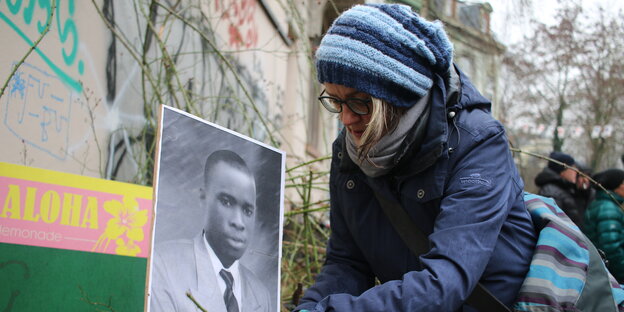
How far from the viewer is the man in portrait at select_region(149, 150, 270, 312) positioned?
6.24ft

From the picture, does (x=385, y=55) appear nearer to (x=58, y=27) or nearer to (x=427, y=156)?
(x=427, y=156)

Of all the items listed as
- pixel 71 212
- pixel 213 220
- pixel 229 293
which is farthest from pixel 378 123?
pixel 71 212

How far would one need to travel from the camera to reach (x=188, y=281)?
6.49 feet

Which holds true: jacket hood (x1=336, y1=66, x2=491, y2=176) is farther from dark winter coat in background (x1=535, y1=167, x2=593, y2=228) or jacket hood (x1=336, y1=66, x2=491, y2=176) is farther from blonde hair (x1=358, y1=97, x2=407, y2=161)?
dark winter coat in background (x1=535, y1=167, x2=593, y2=228)

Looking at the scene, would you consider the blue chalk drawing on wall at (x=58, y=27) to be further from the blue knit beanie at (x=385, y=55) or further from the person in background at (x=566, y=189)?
the person in background at (x=566, y=189)

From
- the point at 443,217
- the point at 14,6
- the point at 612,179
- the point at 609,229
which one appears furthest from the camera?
the point at 612,179

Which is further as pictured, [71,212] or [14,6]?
[14,6]

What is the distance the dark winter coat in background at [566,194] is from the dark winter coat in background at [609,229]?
1025 millimetres

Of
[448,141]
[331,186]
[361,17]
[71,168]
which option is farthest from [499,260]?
[71,168]

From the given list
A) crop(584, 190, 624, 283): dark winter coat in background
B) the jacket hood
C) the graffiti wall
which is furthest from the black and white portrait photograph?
crop(584, 190, 624, 283): dark winter coat in background

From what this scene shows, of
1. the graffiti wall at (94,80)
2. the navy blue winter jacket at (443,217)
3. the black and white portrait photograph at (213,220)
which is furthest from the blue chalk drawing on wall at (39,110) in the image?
the navy blue winter jacket at (443,217)

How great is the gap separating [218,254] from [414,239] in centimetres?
56

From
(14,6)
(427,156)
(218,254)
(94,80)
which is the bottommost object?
(218,254)

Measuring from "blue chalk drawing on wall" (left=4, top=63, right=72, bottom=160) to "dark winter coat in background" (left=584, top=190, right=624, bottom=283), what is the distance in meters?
3.57
